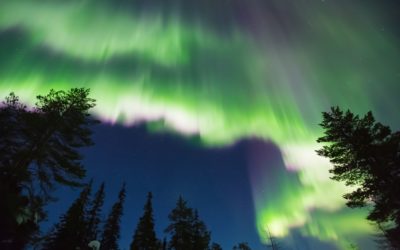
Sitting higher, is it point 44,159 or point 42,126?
point 42,126

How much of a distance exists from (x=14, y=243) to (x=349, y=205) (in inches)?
906

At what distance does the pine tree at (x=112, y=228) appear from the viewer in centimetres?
4200

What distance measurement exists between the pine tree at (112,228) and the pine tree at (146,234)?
3.34 meters

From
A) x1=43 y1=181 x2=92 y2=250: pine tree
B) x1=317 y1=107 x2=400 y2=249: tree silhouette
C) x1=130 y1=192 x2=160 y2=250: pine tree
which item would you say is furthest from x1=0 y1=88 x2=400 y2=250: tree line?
x1=130 y1=192 x2=160 y2=250: pine tree

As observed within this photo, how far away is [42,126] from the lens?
60.8 feet

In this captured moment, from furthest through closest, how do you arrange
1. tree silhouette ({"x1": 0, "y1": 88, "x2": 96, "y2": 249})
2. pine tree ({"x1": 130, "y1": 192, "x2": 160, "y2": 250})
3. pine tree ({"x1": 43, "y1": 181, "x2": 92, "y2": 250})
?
pine tree ({"x1": 130, "y1": 192, "x2": 160, "y2": 250})
pine tree ({"x1": 43, "y1": 181, "x2": 92, "y2": 250})
tree silhouette ({"x1": 0, "y1": 88, "x2": 96, "y2": 249})

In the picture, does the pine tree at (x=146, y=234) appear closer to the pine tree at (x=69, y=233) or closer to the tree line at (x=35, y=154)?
the pine tree at (x=69, y=233)

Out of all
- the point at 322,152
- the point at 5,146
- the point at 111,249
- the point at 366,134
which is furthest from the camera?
the point at 111,249

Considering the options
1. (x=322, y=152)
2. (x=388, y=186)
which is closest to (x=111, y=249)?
(x=322, y=152)

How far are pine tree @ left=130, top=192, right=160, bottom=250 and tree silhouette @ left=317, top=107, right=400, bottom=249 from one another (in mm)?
29633

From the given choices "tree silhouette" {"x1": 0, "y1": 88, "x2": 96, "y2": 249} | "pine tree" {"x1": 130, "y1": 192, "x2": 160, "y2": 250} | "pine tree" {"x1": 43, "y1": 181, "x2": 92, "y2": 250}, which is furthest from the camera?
"pine tree" {"x1": 130, "y1": 192, "x2": 160, "y2": 250}

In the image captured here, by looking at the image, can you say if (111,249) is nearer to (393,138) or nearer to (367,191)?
(367,191)

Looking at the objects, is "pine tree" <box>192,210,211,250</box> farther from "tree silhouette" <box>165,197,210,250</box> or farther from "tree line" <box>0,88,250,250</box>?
"tree line" <box>0,88,250,250</box>

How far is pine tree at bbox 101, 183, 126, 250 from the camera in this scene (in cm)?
4200
